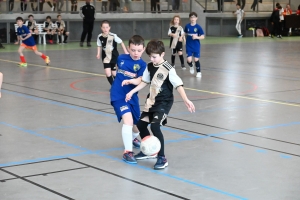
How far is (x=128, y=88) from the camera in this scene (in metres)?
7.95

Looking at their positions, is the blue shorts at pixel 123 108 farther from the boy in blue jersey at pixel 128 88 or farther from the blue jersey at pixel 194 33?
the blue jersey at pixel 194 33

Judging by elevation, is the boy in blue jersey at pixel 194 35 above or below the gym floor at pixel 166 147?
above

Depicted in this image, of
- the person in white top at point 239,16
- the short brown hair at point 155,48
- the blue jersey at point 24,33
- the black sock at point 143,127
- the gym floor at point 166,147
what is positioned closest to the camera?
the gym floor at point 166,147

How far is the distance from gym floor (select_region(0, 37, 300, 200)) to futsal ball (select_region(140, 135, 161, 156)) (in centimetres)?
21

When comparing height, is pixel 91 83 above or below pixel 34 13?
below

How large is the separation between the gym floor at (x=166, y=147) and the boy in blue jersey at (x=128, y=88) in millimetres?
365

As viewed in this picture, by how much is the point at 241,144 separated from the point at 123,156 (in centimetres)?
190

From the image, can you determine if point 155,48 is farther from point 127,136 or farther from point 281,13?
point 281,13

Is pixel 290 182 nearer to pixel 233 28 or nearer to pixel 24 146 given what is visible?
pixel 24 146

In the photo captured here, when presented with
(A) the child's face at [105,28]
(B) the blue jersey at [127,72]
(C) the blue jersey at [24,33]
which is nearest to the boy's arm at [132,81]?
(B) the blue jersey at [127,72]

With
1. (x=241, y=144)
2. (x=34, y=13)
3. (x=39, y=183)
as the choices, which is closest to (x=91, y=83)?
(x=241, y=144)

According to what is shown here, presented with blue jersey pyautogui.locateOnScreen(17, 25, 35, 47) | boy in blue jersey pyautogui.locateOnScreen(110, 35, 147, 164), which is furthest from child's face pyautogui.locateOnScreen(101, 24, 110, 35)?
blue jersey pyautogui.locateOnScreen(17, 25, 35, 47)

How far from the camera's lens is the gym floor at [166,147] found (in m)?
6.45

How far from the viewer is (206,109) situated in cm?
1153
